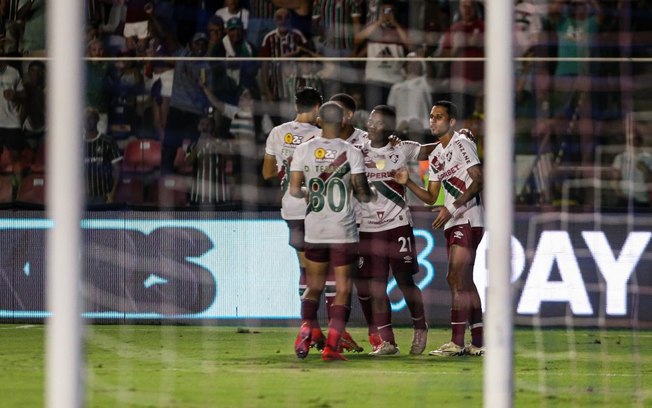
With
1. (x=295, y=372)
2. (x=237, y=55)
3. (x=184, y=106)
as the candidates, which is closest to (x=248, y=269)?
(x=184, y=106)

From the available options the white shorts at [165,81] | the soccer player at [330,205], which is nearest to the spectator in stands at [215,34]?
the white shorts at [165,81]

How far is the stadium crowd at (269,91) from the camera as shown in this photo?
36.7 ft

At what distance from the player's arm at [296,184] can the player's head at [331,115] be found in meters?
0.33

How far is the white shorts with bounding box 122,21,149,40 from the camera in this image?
11523 mm

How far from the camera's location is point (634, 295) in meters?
11.2

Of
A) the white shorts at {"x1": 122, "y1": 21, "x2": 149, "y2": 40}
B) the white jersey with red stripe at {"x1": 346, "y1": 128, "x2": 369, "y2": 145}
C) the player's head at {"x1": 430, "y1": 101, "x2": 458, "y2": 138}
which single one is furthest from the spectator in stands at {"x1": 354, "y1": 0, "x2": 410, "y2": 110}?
the player's head at {"x1": 430, "y1": 101, "x2": 458, "y2": 138}

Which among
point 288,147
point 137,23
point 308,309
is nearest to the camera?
point 308,309

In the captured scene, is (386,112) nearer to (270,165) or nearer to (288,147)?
(288,147)

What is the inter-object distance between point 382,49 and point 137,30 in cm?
203

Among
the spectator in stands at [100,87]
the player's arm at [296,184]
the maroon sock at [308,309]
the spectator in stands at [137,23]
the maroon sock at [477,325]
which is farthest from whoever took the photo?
the spectator in stands at [137,23]

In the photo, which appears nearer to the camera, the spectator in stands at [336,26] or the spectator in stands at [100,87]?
the spectator in stands at [100,87]

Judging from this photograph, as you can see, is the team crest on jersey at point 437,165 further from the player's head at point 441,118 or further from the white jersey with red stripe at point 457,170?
the player's head at point 441,118

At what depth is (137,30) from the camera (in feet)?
38.1

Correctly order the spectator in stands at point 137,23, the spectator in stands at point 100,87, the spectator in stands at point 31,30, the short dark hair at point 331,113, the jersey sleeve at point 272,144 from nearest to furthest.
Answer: the short dark hair at point 331,113 < the jersey sleeve at point 272,144 < the spectator in stands at point 100,87 < the spectator in stands at point 31,30 < the spectator in stands at point 137,23
